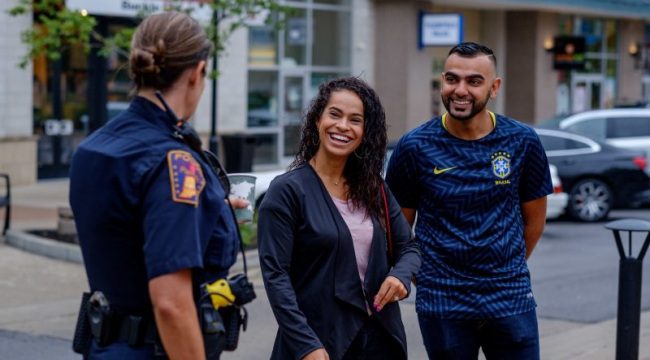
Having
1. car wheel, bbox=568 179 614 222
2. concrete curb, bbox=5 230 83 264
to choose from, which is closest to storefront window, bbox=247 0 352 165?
car wheel, bbox=568 179 614 222

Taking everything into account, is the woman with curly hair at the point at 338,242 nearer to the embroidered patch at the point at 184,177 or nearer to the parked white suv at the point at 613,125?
the embroidered patch at the point at 184,177

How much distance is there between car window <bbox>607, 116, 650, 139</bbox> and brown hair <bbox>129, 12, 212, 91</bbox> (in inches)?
660

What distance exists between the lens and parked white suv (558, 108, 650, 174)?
746 inches

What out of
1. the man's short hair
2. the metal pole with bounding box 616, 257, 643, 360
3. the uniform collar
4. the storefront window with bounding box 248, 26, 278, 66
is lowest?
the metal pole with bounding box 616, 257, 643, 360

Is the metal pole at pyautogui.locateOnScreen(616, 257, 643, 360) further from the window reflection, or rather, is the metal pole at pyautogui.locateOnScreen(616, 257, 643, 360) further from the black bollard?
the window reflection

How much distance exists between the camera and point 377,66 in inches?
1115

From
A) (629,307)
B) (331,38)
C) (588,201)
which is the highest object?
(331,38)

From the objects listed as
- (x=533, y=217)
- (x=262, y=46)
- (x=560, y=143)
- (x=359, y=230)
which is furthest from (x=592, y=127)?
(x=359, y=230)

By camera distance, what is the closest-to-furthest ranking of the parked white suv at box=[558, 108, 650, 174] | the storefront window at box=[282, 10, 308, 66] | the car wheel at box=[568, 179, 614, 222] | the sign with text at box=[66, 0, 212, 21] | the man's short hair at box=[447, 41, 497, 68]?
the man's short hair at box=[447, 41, 497, 68] → the car wheel at box=[568, 179, 614, 222] → the sign with text at box=[66, 0, 212, 21] → the parked white suv at box=[558, 108, 650, 174] → the storefront window at box=[282, 10, 308, 66]

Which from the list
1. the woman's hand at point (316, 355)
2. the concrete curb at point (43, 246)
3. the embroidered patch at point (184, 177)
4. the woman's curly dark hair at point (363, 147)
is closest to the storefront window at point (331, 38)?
the concrete curb at point (43, 246)

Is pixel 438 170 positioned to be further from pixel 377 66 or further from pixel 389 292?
pixel 377 66

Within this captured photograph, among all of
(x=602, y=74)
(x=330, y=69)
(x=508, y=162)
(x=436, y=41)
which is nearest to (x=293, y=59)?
(x=330, y=69)

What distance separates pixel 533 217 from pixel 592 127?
14.9m

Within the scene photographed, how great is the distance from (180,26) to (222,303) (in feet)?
2.57
